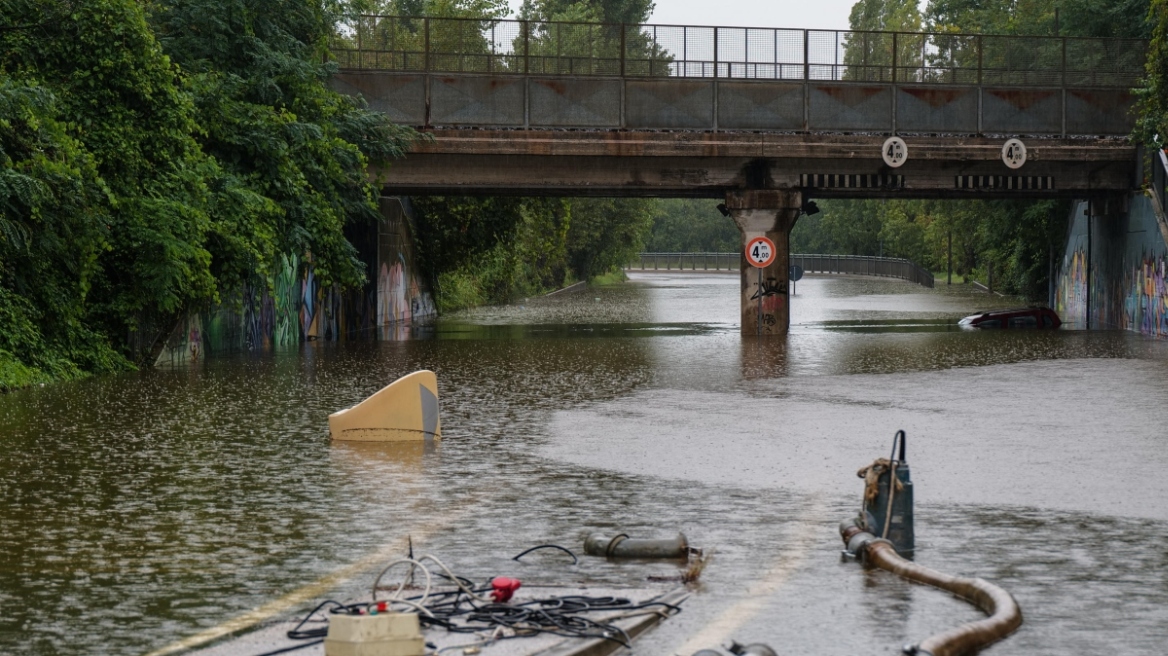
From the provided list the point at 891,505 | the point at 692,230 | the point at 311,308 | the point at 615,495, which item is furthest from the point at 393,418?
the point at 692,230

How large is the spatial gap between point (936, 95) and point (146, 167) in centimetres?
2129

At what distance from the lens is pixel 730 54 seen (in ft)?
133

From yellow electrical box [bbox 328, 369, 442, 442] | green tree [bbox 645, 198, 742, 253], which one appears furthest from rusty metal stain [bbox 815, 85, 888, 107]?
green tree [bbox 645, 198, 742, 253]

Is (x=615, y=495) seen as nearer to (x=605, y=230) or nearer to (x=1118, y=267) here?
(x=1118, y=267)

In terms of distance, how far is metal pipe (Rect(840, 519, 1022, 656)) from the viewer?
286 inches

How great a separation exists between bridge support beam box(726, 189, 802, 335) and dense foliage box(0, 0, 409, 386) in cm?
1041

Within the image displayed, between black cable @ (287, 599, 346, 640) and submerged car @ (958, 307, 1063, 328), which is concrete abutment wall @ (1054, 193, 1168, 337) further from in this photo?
black cable @ (287, 599, 346, 640)

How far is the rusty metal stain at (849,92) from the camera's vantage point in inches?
1593

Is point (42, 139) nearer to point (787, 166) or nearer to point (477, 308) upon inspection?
point (787, 166)

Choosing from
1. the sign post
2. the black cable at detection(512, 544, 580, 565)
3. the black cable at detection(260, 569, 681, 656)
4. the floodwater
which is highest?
the sign post

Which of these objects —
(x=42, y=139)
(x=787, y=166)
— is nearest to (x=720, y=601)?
(x=42, y=139)

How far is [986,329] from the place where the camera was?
43031mm

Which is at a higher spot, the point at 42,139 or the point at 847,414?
the point at 42,139

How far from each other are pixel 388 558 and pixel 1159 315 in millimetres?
32945
